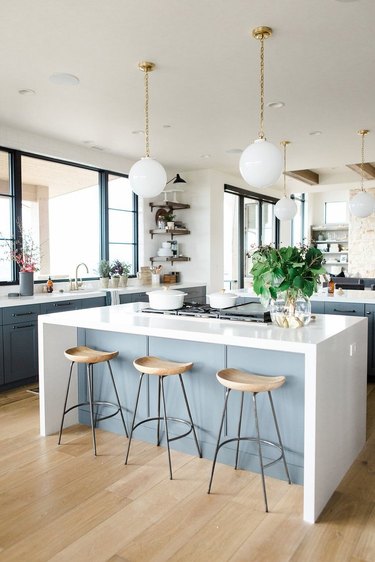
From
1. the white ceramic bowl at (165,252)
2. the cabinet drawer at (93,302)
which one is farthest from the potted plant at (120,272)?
the white ceramic bowl at (165,252)

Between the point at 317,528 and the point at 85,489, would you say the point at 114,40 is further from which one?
the point at 317,528

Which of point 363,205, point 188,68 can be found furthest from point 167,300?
point 363,205

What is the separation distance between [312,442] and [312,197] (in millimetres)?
10547

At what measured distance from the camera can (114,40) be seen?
305cm

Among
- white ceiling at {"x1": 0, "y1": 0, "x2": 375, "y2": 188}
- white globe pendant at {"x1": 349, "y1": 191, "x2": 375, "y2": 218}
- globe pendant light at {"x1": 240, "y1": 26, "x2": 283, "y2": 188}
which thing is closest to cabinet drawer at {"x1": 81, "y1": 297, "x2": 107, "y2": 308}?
white ceiling at {"x1": 0, "y1": 0, "x2": 375, "y2": 188}

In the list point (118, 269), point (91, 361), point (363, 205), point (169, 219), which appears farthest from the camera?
point (169, 219)

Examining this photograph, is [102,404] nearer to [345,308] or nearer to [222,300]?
[222,300]

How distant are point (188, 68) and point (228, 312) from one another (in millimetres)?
1865

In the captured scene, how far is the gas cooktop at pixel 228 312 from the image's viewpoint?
300 cm

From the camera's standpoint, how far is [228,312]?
3.10m

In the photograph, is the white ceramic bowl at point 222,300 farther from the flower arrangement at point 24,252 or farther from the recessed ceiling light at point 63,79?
the flower arrangement at point 24,252

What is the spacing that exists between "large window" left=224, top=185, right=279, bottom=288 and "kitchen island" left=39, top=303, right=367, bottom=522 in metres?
5.28

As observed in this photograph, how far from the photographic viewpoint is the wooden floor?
2.04 metres

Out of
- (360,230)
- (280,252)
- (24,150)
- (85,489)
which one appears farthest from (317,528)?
(360,230)
